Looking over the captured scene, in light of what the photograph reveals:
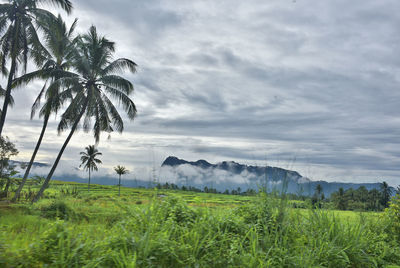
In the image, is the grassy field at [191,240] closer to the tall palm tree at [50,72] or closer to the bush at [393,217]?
the bush at [393,217]

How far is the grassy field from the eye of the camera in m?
3.18

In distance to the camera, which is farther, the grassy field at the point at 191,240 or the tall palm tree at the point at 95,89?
the tall palm tree at the point at 95,89

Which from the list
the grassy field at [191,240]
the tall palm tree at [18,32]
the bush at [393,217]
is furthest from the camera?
the tall palm tree at [18,32]

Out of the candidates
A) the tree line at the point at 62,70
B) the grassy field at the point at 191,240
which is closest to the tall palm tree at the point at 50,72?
the tree line at the point at 62,70

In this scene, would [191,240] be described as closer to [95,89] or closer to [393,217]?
[393,217]

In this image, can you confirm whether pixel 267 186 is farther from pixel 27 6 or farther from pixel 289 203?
pixel 27 6

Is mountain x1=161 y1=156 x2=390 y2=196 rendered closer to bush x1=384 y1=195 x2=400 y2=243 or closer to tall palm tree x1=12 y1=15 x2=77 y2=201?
bush x1=384 y1=195 x2=400 y2=243

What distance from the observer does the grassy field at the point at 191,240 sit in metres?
3.18

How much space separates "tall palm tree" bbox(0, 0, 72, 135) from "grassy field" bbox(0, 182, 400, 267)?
11762 mm

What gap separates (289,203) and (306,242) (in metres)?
0.76

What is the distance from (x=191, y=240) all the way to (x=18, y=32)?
48.6 ft

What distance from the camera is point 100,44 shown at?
18469 millimetres

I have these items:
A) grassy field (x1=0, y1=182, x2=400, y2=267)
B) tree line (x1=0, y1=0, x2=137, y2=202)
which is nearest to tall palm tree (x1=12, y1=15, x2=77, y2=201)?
tree line (x1=0, y1=0, x2=137, y2=202)

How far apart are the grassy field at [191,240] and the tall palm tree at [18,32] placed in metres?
11.8
